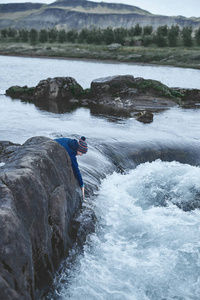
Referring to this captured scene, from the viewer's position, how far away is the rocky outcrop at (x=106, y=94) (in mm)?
29562

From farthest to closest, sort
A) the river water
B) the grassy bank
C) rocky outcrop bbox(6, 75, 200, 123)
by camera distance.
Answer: the grassy bank < rocky outcrop bbox(6, 75, 200, 123) < the river water

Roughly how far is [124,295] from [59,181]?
9.87 ft

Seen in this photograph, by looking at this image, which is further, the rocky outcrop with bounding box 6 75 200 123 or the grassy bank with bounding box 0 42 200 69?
the grassy bank with bounding box 0 42 200 69

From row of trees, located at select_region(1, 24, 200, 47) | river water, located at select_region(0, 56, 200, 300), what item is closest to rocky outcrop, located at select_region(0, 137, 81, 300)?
river water, located at select_region(0, 56, 200, 300)

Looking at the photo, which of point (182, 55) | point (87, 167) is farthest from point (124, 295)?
point (182, 55)

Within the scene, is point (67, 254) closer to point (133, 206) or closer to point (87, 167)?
point (133, 206)

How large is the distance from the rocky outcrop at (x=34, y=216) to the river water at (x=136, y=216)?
2.59 feet

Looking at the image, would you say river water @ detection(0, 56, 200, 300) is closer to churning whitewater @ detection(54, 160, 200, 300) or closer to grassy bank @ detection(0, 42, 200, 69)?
churning whitewater @ detection(54, 160, 200, 300)

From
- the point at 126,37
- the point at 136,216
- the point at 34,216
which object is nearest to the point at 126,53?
the point at 126,37

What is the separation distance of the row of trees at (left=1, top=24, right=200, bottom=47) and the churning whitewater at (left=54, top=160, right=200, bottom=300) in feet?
337

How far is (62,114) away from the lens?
24.7 meters

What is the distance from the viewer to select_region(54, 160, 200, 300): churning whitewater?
7.57 meters

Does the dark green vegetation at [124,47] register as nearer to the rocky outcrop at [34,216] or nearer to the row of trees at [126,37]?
the row of trees at [126,37]

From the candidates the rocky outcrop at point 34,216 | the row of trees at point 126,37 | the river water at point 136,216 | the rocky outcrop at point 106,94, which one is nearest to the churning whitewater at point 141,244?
the river water at point 136,216
